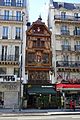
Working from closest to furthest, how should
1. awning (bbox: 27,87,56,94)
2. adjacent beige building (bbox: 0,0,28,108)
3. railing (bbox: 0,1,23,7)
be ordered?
awning (bbox: 27,87,56,94)
adjacent beige building (bbox: 0,0,28,108)
railing (bbox: 0,1,23,7)

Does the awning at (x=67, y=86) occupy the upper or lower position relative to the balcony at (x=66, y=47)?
lower

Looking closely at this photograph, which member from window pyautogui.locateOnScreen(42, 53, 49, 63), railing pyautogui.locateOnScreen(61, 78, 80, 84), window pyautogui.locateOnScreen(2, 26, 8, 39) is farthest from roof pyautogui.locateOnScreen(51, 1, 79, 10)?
railing pyautogui.locateOnScreen(61, 78, 80, 84)

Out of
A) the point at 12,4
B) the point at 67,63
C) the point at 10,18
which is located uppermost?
the point at 12,4

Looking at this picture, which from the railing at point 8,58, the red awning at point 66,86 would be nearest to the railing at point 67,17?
the railing at point 8,58

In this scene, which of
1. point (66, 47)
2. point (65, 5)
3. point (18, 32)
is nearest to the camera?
point (18, 32)

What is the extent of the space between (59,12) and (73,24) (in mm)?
2931

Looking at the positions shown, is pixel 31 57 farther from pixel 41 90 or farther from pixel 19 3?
pixel 19 3

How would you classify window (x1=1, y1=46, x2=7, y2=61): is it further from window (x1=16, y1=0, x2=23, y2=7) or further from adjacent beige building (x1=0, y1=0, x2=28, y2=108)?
window (x1=16, y1=0, x2=23, y2=7)

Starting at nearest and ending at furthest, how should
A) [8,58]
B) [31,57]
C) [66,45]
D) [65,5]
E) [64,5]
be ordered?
[8,58] < [31,57] < [66,45] < [64,5] < [65,5]

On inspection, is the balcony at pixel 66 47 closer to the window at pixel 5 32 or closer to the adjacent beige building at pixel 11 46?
the adjacent beige building at pixel 11 46

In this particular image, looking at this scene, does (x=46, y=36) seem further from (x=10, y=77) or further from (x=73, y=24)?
(x=10, y=77)

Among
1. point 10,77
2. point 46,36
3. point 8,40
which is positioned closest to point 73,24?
point 46,36

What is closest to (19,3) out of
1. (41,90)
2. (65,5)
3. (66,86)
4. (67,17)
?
(67,17)

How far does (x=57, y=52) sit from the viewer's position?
38188mm
